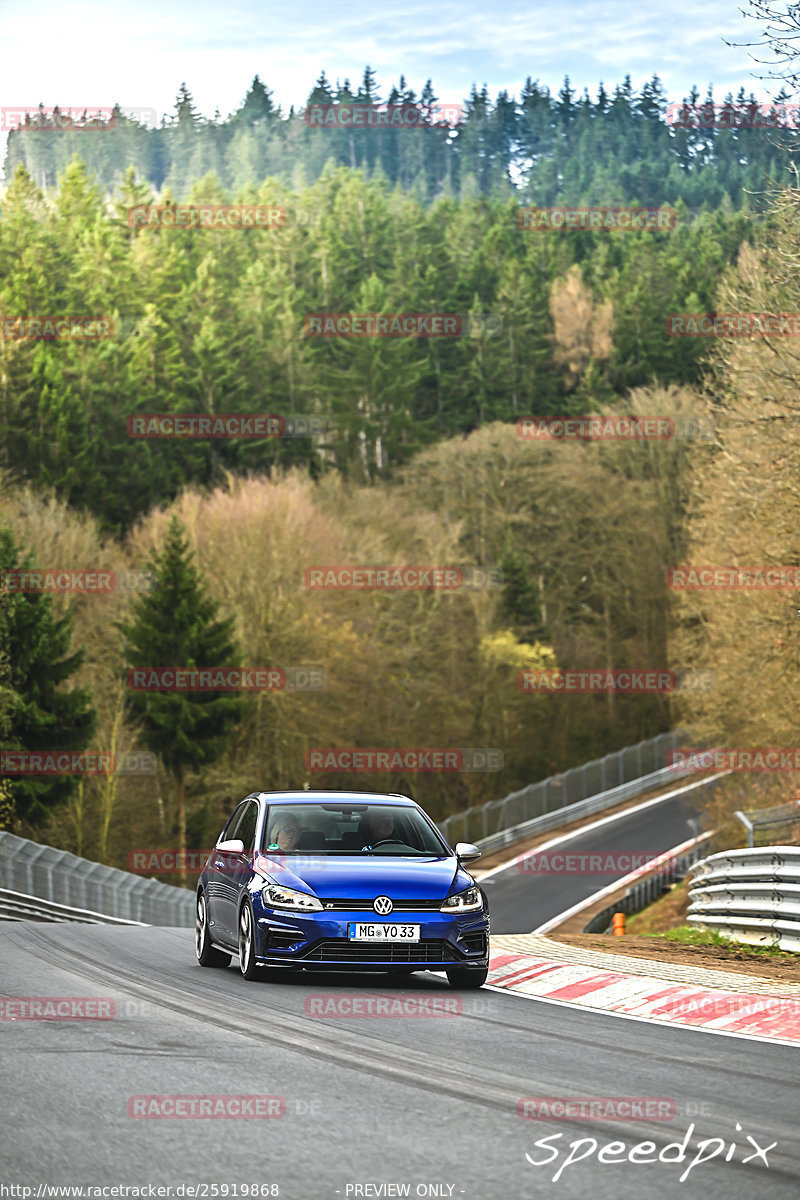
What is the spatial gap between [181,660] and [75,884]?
2817cm

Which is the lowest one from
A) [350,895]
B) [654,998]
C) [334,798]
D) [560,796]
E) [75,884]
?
[560,796]

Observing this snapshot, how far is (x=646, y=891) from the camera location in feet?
152

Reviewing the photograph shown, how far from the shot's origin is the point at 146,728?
2347 inches

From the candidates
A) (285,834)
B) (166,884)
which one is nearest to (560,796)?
(166,884)

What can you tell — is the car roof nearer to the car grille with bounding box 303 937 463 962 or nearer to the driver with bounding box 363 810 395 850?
the driver with bounding box 363 810 395 850

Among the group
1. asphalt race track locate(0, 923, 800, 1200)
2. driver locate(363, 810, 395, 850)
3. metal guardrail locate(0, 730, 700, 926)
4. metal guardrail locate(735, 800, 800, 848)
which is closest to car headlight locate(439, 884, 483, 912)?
asphalt race track locate(0, 923, 800, 1200)

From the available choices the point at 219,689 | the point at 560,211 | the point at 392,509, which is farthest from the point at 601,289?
the point at 219,689

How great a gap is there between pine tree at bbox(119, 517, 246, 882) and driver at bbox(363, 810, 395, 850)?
45.3 m

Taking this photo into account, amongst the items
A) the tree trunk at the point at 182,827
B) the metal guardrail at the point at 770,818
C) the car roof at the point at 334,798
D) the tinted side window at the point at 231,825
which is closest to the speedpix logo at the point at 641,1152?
the car roof at the point at 334,798

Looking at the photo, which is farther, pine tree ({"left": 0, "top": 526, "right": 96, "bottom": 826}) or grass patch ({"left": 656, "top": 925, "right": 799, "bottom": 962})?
pine tree ({"left": 0, "top": 526, "right": 96, "bottom": 826})

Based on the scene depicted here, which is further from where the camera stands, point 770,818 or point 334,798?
point 770,818

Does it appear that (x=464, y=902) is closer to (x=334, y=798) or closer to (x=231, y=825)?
(x=334, y=798)

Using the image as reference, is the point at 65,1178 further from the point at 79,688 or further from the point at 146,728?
the point at 146,728

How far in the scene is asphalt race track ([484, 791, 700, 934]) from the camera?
4534 cm
